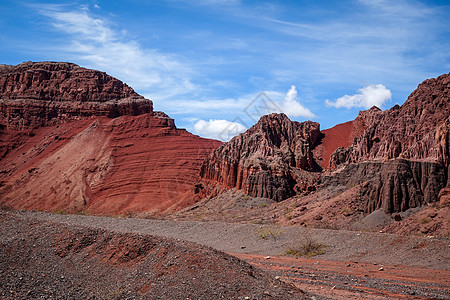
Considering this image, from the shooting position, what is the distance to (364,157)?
42.2 m

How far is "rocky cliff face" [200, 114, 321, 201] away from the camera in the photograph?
163 ft

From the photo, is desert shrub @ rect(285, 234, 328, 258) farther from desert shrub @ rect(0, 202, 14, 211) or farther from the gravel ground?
desert shrub @ rect(0, 202, 14, 211)

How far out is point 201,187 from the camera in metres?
59.2

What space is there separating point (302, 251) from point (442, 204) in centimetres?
898

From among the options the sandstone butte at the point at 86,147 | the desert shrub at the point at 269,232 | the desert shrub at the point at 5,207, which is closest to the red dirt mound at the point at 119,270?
the desert shrub at the point at 269,232

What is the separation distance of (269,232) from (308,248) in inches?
191

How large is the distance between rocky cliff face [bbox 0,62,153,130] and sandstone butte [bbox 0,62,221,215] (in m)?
0.17

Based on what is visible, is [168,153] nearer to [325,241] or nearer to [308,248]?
[325,241]

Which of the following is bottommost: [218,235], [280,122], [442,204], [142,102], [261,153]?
[218,235]

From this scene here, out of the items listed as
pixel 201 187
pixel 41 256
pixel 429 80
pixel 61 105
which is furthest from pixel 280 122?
pixel 41 256

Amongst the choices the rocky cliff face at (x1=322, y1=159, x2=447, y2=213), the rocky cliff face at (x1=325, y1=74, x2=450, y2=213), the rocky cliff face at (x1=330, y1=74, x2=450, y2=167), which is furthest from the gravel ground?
the rocky cliff face at (x1=330, y1=74, x2=450, y2=167)

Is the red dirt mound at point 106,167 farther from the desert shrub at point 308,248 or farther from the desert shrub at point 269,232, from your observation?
the desert shrub at point 308,248

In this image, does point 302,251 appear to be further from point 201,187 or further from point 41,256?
point 201,187

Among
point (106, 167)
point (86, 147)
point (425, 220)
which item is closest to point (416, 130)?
point (425, 220)
